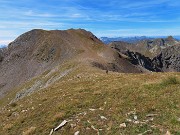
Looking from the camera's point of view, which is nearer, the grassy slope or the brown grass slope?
the grassy slope

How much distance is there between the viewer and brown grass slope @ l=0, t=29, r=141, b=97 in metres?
109

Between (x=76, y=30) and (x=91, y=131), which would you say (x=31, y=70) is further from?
(x=91, y=131)

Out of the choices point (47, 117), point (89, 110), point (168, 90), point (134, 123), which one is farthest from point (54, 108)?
point (168, 90)

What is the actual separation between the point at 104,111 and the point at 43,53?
353ft

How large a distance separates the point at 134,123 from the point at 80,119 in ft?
12.4

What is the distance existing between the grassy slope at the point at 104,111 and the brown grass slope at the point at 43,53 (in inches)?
3014

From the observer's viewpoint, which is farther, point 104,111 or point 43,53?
point 43,53

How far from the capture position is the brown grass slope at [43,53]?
108938 mm

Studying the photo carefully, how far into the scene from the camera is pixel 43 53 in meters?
124

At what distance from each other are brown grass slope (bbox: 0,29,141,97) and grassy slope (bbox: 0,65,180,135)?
7656cm

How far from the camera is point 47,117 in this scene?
1966 cm

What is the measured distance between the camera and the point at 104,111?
18.8 m

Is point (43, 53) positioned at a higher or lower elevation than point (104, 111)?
lower

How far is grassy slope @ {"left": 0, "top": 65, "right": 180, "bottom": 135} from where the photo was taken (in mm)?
16141
